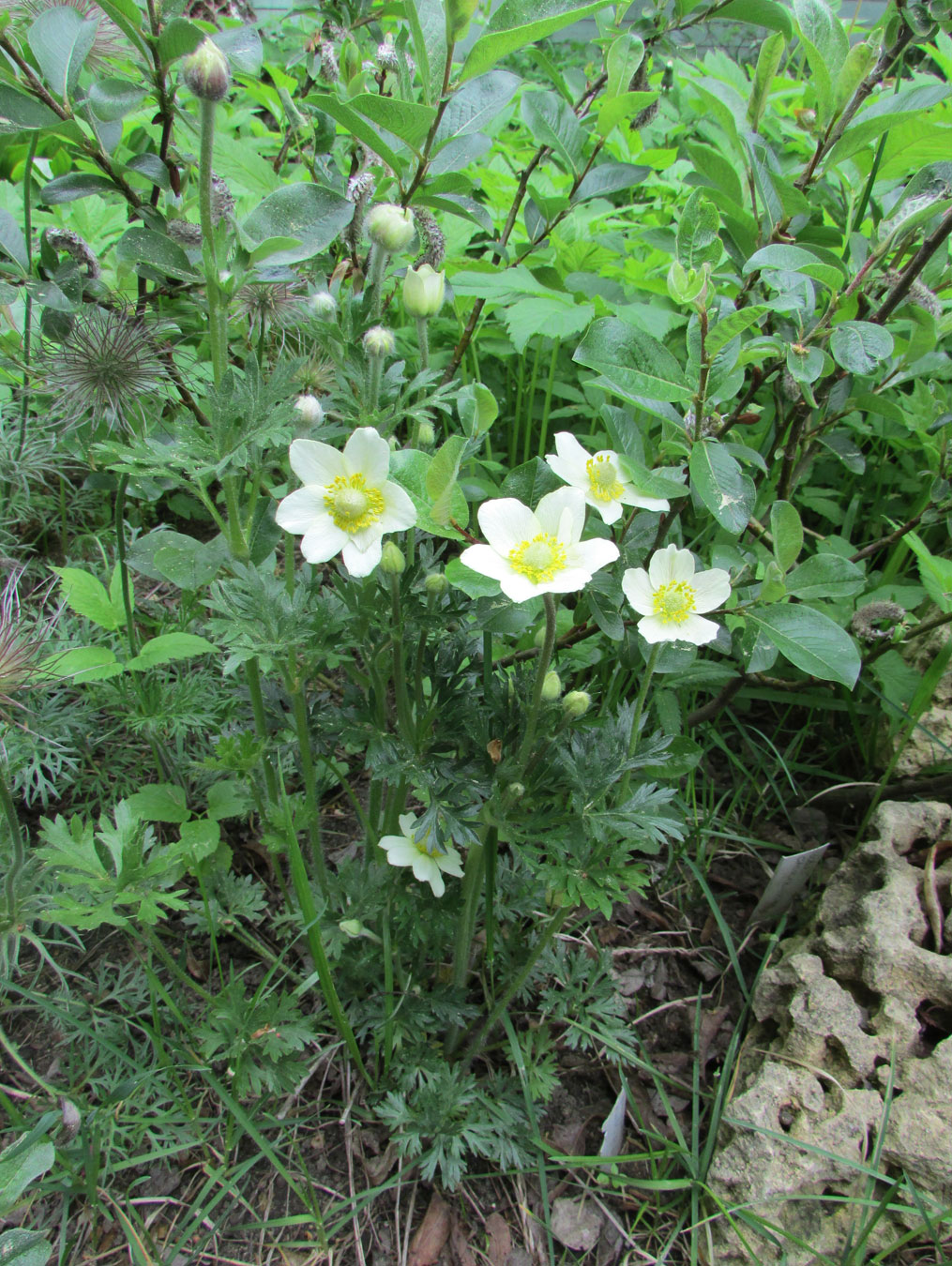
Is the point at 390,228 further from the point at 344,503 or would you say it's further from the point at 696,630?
the point at 696,630

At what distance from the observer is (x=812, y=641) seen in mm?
1211

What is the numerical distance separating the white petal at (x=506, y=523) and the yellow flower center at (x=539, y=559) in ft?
0.04

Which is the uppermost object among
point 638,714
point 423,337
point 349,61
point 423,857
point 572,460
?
point 349,61

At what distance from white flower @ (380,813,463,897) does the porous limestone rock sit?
0.63 m

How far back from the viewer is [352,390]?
50.9 inches

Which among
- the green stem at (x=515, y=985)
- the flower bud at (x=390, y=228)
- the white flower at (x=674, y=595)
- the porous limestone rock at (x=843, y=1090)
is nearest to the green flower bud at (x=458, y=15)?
the flower bud at (x=390, y=228)

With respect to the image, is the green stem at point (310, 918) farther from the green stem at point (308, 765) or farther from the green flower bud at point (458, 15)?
the green flower bud at point (458, 15)

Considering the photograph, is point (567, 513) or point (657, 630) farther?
point (657, 630)

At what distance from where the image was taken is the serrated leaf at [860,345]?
1.14 m

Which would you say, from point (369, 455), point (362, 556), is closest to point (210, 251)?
point (369, 455)

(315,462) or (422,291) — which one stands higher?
(422,291)

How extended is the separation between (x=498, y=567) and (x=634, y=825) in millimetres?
446

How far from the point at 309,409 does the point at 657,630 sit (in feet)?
1.93

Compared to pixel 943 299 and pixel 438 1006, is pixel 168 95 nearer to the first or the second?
pixel 943 299
